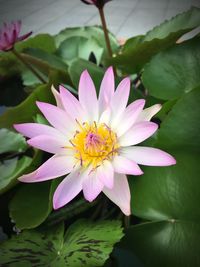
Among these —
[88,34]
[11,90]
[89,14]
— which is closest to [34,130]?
[11,90]

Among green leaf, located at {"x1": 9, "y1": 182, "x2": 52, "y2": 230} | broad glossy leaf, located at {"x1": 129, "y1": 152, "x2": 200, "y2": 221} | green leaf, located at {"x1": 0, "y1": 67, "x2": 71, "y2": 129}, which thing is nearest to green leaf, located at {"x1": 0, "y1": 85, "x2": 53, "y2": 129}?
green leaf, located at {"x1": 0, "y1": 67, "x2": 71, "y2": 129}

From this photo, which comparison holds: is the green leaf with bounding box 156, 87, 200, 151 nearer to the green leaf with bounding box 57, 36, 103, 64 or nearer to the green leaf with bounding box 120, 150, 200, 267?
the green leaf with bounding box 120, 150, 200, 267

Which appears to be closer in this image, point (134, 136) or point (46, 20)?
point (134, 136)

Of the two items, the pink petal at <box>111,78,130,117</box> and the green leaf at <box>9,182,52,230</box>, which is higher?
the pink petal at <box>111,78,130,117</box>

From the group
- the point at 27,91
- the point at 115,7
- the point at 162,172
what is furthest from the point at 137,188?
the point at 115,7

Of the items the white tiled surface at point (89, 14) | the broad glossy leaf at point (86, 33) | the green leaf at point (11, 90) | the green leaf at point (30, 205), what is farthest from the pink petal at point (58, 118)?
the white tiled surface at point (89, 14)

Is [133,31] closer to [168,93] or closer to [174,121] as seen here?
[168,93]

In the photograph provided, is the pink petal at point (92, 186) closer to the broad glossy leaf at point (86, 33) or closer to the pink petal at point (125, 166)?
the pink petal at point (125, 166)
